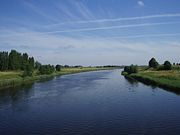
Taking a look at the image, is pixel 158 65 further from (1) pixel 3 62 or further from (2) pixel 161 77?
(1) pixel 3 62

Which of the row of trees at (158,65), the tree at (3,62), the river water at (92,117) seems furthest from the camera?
the tree at (3,62)

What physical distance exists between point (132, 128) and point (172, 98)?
50.0 feet

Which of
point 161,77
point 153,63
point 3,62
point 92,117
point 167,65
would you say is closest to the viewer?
point 92,117

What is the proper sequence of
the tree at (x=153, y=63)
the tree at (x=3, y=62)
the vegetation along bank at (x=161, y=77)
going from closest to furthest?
the vegetation along bank at (x=161, y=77), the tree at (x=3, y=62), the tree at (x=153, y=63)

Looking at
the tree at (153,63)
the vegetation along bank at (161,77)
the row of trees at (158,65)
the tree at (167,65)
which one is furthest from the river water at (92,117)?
the tree at (153,63)

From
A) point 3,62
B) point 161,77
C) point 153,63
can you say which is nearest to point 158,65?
point 153,63

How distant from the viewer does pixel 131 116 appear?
77.5ft

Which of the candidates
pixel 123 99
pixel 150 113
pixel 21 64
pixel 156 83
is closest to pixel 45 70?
pixel 21 64

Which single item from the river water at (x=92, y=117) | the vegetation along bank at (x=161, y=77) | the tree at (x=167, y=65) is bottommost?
the river water at (x=92, y=117)

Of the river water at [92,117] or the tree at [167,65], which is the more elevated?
the tree at [167,65]

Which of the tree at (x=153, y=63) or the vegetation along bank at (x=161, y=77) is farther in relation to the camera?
the tree at (x=153, y=63)

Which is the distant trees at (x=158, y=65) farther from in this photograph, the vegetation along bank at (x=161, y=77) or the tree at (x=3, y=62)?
the tree at (x=3, y=62)

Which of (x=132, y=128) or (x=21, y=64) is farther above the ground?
(x=21, y=64)

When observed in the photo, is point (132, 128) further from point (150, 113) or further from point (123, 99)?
point (123, 99)
